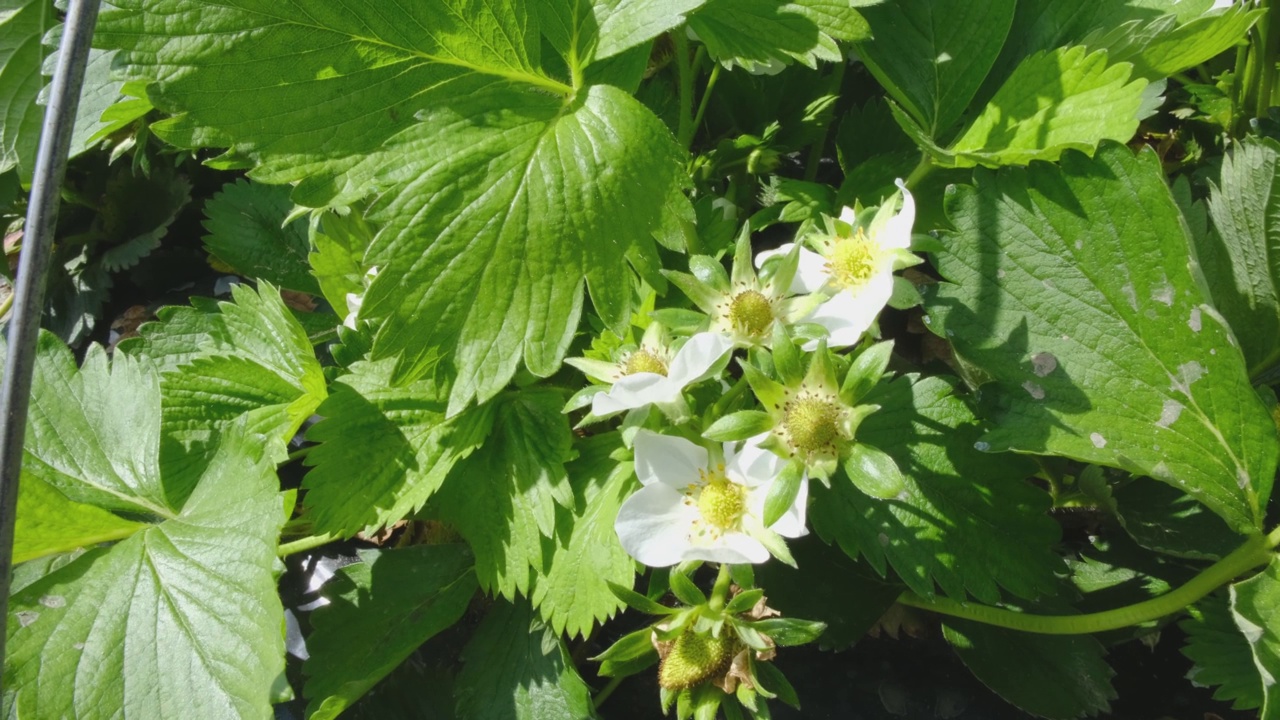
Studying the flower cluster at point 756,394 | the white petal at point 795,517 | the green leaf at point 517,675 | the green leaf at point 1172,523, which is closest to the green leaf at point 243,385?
the green leaf at point 517,675

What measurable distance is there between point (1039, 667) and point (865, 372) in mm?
555

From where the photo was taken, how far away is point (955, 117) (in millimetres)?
1181

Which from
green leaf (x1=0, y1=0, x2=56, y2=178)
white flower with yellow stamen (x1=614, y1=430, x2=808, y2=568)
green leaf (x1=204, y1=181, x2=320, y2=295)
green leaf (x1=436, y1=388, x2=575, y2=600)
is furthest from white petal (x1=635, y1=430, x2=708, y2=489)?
green leaf (x1=0, y1=0, x2=56, y2=178)

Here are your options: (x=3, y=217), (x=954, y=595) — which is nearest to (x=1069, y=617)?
(x=954, y=595)

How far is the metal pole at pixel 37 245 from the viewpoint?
2.45 ft

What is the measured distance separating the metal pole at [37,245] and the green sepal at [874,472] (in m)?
0.70

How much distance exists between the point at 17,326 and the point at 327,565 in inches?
29.1

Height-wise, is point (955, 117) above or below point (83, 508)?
above

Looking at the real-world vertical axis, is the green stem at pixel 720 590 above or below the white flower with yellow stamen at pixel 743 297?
below

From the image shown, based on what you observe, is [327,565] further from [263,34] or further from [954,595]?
[954,595]

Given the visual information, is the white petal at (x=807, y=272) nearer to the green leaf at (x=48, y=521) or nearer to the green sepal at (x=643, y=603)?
the green sepal at (x=643, y=603)

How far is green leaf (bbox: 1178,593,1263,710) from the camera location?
970mm

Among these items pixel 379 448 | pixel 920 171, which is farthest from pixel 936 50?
pixel 379 448

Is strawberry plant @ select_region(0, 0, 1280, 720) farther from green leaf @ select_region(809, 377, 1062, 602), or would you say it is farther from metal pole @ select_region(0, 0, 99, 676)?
metal pole @ select_region(0, 0, 99, 676)
